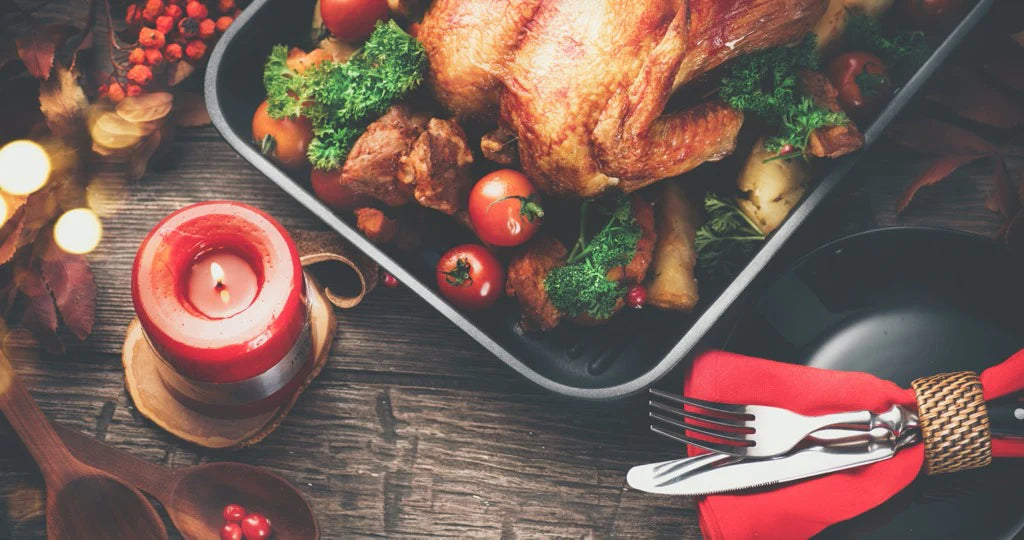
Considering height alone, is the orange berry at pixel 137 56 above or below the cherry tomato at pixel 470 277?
above

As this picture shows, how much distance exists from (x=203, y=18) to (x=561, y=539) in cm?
147

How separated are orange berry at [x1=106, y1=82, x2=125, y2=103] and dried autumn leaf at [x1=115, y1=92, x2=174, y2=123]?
14 mm

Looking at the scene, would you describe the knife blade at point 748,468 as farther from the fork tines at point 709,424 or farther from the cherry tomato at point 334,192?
the cherry tomato at point 334,192

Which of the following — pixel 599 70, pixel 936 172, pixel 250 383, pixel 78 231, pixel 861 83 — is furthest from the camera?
pixel 78 231

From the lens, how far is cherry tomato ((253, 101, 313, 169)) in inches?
66.6

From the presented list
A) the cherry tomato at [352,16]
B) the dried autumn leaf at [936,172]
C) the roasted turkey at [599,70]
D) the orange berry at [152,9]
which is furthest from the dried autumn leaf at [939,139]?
the orange berry at [152,9]

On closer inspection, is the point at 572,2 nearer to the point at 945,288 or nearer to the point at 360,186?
Answer: the point at 360,186

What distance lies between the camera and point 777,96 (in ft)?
5.04

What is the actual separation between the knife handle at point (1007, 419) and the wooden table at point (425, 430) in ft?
1.68

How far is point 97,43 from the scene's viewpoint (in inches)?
75.1

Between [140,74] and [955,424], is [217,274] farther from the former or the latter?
[955,424]

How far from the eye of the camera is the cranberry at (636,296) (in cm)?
163

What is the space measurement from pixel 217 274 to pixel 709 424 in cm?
102

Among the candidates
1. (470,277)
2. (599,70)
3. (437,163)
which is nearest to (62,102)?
(437,163)
